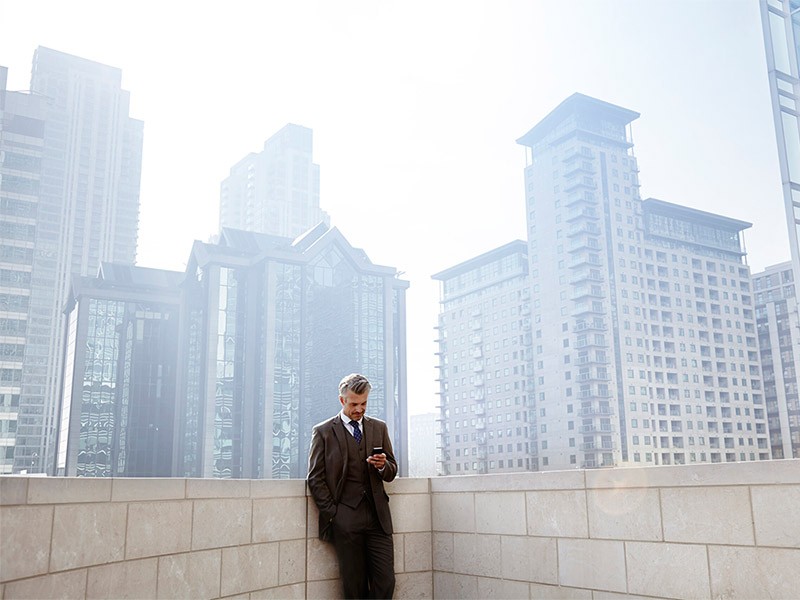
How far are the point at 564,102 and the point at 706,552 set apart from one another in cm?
10278

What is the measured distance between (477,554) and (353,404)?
1.42m

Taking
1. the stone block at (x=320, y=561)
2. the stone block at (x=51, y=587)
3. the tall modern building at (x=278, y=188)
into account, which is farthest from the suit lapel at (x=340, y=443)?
the tall modern building at (x=278, y=188)

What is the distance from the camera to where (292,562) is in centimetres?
475

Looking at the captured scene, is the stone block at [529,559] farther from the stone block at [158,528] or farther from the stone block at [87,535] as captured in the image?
the stone block at [87,535]

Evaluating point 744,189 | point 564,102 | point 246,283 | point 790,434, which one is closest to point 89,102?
point 246,283

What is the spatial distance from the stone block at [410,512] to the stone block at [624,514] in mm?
1476

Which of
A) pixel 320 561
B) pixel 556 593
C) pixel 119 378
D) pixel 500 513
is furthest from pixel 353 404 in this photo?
pixel 119 378

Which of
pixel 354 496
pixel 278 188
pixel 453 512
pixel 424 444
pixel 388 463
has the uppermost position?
pixel 278 188

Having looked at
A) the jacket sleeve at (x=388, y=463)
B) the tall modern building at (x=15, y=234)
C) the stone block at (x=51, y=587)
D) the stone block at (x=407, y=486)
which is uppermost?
the tall modern building at (x=15, y=234)

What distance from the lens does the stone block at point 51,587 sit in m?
3.01

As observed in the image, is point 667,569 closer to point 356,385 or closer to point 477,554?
point 477,554

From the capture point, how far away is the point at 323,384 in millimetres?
77750

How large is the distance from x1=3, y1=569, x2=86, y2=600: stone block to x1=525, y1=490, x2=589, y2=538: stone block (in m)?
2.72

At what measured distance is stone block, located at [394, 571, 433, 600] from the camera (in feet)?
17.4
